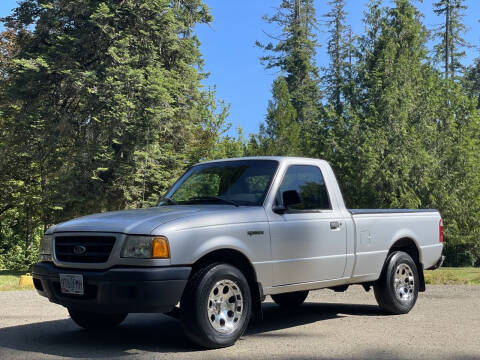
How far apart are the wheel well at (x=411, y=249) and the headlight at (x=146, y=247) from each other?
414 centimetres

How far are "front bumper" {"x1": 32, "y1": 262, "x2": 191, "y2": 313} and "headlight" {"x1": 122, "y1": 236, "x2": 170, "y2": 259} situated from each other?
0.40 ft

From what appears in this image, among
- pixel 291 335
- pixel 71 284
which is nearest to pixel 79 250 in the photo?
pixel 71 284

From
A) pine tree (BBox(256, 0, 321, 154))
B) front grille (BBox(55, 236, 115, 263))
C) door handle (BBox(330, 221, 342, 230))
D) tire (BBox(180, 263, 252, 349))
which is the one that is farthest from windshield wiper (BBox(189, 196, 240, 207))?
pine tree (BBox(256, 0, 321, 154))

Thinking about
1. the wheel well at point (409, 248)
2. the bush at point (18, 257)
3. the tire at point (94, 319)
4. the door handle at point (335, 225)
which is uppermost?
the door handle at point (335, 225)

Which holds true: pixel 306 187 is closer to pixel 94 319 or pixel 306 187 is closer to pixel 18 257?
pixel 94 319

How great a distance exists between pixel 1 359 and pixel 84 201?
1814cm

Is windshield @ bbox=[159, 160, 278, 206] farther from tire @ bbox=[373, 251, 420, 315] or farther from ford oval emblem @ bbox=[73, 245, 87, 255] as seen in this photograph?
tire @ bbox=[373, 251, 420, 315]

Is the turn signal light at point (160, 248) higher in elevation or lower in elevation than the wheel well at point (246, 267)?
higher

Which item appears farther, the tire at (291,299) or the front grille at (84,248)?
the tire at (291,299)

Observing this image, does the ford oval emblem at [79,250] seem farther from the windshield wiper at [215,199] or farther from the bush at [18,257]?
the bush at [18,257]

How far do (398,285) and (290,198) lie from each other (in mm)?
2656

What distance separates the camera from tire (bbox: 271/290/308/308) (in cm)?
928

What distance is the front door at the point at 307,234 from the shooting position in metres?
6.71

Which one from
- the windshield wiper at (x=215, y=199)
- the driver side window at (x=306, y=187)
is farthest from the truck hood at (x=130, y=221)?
the driver side window at (x=306, y=187)
